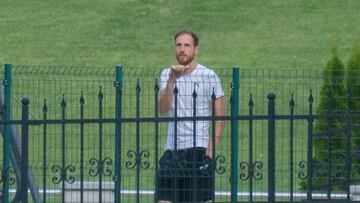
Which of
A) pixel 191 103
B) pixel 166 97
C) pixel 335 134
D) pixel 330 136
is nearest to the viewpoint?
pixel 166 97

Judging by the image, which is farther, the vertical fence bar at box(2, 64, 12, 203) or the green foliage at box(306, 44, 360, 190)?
the green foliage at box(306, 44, 360, 190)

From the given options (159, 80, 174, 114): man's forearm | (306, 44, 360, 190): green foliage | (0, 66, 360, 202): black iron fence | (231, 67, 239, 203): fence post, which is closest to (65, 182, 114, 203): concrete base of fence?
(0, 66, 360, 202): black iron fence

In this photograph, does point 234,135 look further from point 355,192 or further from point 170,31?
point 170,31

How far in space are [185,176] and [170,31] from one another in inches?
553

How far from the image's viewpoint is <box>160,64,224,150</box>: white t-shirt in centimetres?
1164

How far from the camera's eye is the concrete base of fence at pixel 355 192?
41.5ft

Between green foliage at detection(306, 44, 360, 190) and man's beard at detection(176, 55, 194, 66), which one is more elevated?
man's beard at detection(176, 55, 194, 66)

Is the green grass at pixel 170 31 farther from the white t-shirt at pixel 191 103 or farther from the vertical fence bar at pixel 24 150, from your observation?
the vertical fence bar at pixel 24 150

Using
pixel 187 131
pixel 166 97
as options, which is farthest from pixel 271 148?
pixel 166 97

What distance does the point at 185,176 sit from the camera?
1177cm

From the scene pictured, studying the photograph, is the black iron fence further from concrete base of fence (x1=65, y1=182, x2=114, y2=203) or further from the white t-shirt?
the white t-shirt

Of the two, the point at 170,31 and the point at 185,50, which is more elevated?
the point at 170,31

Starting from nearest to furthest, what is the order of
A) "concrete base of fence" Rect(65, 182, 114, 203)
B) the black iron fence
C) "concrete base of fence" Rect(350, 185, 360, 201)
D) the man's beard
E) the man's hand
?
the black iron fence < the man's hand < the man's beard < "concrete base of fence" Rect(350, 185, 360, 201) < "concrete base of fence" Rect(65, 182, 114, 203)

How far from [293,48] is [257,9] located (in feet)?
6.74
